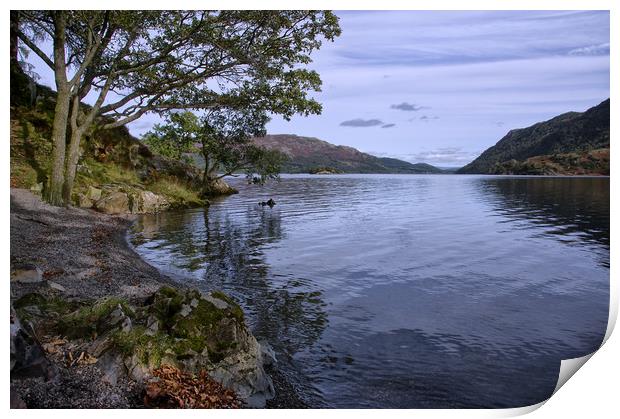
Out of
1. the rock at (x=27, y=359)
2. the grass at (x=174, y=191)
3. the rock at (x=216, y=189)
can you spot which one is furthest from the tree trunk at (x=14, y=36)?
the rock at (x=216, y=189)

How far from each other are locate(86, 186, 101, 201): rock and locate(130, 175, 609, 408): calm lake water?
7.08 ft

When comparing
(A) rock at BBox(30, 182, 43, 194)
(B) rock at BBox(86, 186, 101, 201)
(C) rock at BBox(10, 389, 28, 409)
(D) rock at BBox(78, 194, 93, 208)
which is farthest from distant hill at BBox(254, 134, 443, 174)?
(B) rock at BBox(86, 186, 101, 201)

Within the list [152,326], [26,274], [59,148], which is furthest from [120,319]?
[59,148]

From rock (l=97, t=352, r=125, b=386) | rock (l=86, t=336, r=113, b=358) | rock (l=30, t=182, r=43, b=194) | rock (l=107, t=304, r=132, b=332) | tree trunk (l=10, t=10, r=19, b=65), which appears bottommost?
rock (l=97, t=352, r=125, b=386)

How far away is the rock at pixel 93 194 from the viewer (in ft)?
65.4

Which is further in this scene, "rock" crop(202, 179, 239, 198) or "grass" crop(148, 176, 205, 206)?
"rock" crop(202, 179, 239, 198)

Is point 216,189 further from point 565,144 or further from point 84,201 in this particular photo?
point 565,144

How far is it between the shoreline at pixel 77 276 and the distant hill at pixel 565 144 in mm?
6558

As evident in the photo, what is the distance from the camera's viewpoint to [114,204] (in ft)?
68.8

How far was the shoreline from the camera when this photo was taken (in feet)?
15.1

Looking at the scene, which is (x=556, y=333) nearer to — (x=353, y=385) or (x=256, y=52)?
(x=353, y=385)

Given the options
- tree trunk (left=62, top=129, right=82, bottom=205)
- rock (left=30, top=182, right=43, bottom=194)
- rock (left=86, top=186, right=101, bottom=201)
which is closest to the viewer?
Result: rock (left=30, top=182, right=43, bottom=194)

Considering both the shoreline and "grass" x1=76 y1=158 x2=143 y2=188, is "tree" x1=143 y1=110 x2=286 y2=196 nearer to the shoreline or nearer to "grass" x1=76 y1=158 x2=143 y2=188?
"grass" x1=76 y1=158 x2=143 y2=188
